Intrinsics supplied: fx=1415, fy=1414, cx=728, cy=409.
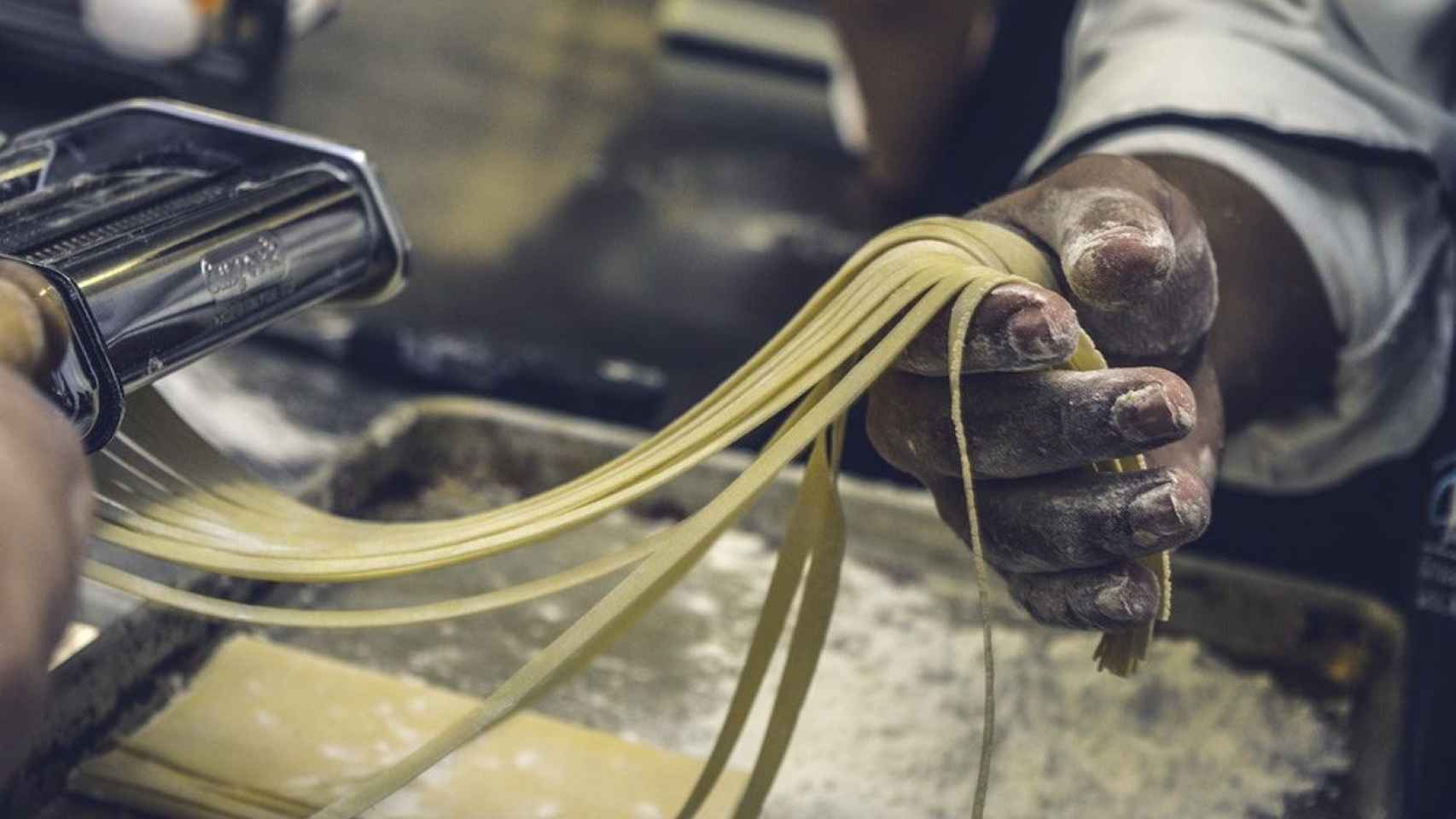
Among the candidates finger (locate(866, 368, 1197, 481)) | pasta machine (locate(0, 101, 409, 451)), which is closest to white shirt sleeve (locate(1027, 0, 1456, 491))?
finger (locate(866, 368, 1197, 481))

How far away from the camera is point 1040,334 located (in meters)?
0.63

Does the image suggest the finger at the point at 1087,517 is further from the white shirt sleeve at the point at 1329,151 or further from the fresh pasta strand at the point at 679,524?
the white shirt sleeve at the point at 1329,151

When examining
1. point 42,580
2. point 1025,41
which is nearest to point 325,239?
point 42,580

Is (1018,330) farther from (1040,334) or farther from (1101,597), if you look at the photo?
(1101,597)

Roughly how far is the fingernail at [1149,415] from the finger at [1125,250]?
51mm

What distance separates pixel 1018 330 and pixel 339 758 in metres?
0.50

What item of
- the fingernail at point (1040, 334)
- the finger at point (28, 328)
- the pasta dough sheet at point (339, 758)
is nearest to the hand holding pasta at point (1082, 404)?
the fingernail at point (1040, 334)

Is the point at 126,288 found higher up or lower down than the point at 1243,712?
higher up

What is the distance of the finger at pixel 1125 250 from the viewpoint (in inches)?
25.8

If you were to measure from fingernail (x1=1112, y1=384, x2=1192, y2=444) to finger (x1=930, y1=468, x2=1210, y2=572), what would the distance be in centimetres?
3

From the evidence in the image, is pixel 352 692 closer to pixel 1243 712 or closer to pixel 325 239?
pixel 325 239

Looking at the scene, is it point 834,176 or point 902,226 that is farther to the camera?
point 834,176

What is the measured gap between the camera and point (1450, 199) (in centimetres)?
115

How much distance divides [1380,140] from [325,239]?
81 centimetres
